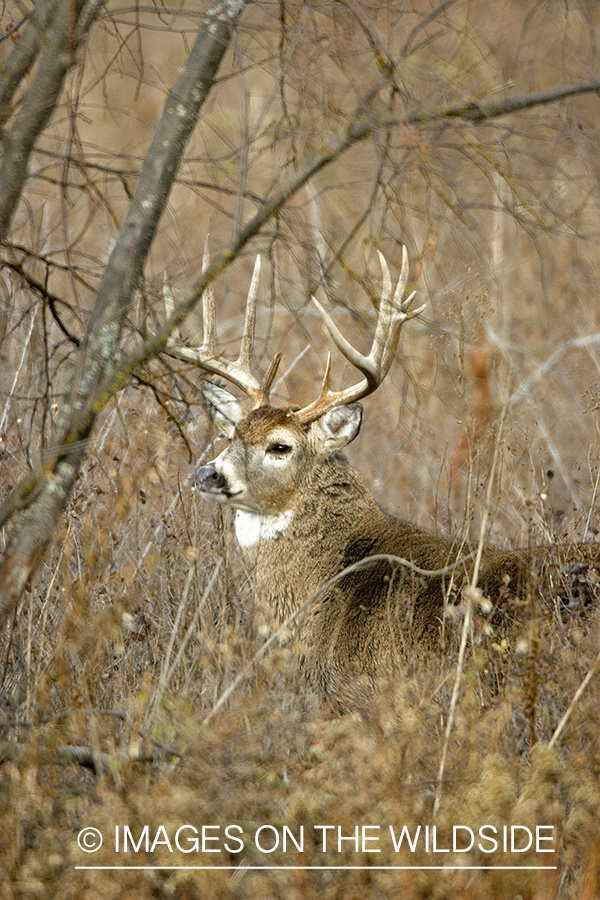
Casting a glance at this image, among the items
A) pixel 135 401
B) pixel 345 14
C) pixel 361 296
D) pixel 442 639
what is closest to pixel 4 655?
pixel 442 639

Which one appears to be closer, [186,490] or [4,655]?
[4,655]

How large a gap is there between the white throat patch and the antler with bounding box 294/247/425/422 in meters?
0.54

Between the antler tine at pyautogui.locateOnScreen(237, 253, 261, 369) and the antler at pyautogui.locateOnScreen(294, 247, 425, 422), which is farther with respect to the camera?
the antler tine at pyautogui.locateOnScreen(237, 253, 261, 369)

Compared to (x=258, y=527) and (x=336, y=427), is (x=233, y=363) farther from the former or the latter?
(x=258, y=527)

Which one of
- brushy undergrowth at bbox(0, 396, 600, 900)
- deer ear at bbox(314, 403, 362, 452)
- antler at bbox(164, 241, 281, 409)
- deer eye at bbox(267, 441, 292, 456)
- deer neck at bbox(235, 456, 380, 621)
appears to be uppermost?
antler at bbox(164, 241, 281, 409)

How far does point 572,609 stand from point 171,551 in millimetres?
1979

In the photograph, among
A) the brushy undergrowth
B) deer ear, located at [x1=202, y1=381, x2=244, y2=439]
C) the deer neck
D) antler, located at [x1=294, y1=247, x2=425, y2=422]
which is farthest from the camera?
deer ear, located at [x1=202, y1=381, x2=244, y2=439]

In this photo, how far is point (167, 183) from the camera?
3.88m

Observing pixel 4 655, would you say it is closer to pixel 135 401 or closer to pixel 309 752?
pixel 309 752

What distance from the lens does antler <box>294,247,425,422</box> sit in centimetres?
501

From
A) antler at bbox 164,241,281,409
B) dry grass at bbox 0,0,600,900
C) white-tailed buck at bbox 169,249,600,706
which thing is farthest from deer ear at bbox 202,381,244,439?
dry grass at bbox 0,0,600,900

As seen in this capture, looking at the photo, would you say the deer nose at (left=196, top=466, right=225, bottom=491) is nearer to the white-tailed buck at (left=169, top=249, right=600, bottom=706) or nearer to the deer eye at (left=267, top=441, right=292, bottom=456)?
the white-tailed buck at (left=169, top=249, right=600, bottom=706)

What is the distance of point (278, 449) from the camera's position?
5.59 meters

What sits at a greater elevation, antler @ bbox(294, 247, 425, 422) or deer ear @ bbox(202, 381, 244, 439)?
antler @ bbox(294, 247, 425, 422)
